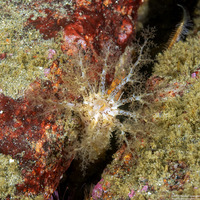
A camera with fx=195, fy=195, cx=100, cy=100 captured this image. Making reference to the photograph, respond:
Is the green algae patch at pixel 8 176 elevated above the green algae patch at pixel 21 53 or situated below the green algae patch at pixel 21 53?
below

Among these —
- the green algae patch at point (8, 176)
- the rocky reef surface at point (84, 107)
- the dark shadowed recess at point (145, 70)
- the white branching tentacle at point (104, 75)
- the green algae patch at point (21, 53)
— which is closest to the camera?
the green algae patch at point (8, 176)

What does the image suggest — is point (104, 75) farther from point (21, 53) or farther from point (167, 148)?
point (167, 148)

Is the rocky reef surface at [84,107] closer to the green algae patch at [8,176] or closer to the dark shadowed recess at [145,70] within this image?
the green algae patch at [8,176]

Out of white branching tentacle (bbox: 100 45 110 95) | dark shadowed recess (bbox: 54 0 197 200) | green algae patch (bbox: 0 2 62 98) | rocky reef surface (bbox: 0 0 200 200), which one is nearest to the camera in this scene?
rocky reef surface (bbox: 0 0 200 200)

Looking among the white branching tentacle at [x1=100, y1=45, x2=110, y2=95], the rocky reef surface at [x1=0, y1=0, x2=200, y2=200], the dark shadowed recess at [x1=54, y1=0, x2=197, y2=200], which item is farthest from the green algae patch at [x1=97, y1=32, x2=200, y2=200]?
the white branching tentacle at [x1=100, y1=45, x2=110, y2=95]

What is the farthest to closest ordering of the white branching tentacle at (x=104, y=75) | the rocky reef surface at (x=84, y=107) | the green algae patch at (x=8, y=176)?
1. the white branching tentacle at (x=104, y=75)
2. the rocky reef surface at (x=84, y=107)
3. the green algae patch at (x=8, y=176)

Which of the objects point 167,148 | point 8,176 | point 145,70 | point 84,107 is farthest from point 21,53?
point 145,70

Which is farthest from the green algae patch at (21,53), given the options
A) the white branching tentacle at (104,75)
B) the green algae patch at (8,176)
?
the green algae patch at (8,176)

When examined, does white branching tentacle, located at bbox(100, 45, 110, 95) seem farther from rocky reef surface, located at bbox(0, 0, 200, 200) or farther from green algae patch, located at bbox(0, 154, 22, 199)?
green algae patch, located at bbox(0, 154, 22, 199)

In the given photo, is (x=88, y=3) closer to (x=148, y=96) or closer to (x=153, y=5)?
(x=148, y=96)
